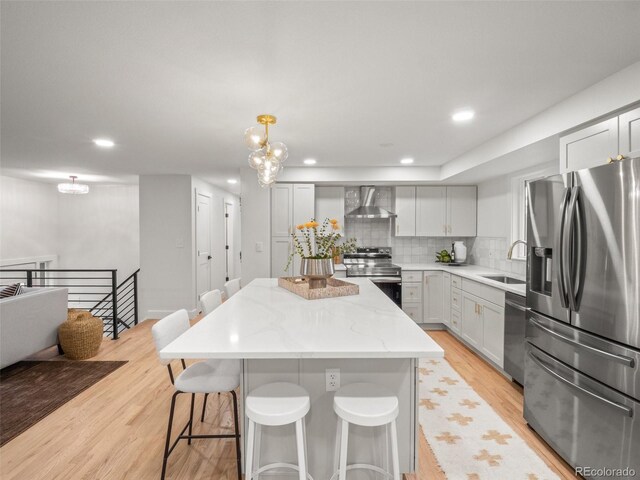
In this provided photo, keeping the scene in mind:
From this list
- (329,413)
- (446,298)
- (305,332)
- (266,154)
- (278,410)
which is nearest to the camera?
(278,410)

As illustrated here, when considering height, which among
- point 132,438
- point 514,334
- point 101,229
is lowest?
point 132,438

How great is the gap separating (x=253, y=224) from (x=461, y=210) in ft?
10.3

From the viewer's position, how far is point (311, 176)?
15.8ft

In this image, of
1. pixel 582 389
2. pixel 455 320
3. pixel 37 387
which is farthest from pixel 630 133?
pixel 37 387

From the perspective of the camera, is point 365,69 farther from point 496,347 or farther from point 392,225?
point 392,225

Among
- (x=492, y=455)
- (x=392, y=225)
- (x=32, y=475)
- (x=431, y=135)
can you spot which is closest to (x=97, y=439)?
(x=32, y=475)

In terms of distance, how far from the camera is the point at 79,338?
12.3 feet

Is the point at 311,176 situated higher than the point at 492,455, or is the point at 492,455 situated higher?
the point at 311,176

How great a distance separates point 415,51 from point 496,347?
288 centimetres

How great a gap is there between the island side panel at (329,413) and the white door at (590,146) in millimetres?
1698

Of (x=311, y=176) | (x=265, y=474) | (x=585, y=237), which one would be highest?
(x=311, y=176)

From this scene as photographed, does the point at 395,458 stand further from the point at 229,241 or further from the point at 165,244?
the point at 229,241

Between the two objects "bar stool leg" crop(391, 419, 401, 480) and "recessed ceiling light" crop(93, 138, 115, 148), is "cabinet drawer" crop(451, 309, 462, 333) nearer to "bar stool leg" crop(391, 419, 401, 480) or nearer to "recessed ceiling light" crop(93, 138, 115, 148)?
"bar stool leg" crop(391, 419, 401, 480)

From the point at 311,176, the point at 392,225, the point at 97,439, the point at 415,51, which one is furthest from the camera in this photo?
the point at 392,225
